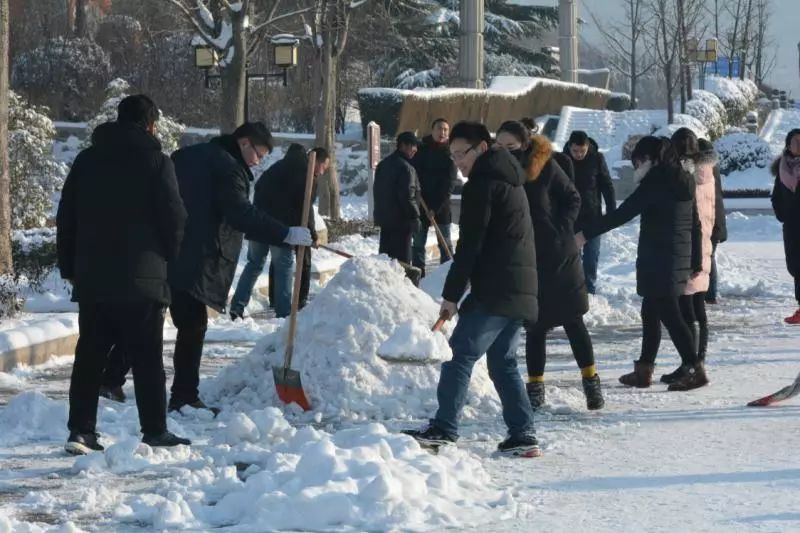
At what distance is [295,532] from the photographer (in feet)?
19.1

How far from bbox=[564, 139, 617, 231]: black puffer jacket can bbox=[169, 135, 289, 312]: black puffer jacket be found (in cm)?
594

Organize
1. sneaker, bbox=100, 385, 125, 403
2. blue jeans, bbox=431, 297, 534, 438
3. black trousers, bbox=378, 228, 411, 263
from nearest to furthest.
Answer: blue jeans, bbox=431, 297, 534, 438
sneaker, bbox=100, 385, 125, 403
black trousers, bbox=378, 228, 411, 263

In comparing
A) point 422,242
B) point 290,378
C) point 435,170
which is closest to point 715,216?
point 435,170

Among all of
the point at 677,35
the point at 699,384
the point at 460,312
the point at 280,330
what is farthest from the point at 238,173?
the point at 677,35

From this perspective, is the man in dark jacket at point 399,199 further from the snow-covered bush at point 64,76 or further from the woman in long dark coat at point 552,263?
the snow-covered bush at point 64,76

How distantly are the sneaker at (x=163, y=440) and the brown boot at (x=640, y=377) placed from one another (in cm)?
322

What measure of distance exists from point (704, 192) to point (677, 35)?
126 feet

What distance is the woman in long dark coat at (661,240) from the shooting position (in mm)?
9445

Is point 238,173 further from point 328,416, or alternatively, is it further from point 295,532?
point 295,532

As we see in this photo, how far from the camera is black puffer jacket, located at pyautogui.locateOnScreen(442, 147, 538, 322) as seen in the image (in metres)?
7.07

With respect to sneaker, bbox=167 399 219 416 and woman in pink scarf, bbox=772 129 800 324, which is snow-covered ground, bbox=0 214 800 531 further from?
woman in pink scarf, bbox=772 129 800 324

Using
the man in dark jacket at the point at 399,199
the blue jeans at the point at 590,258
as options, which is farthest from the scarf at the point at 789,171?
the man in dark jacket at the point at 399,199

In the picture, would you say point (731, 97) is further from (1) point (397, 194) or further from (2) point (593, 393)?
(2) point (593, 393)

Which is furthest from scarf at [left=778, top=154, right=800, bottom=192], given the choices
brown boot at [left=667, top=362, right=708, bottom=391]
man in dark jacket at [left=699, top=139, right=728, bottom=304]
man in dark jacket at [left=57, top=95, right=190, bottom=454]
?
man in dark jacket at [left=57, top=95, right=190, bottom=454]
